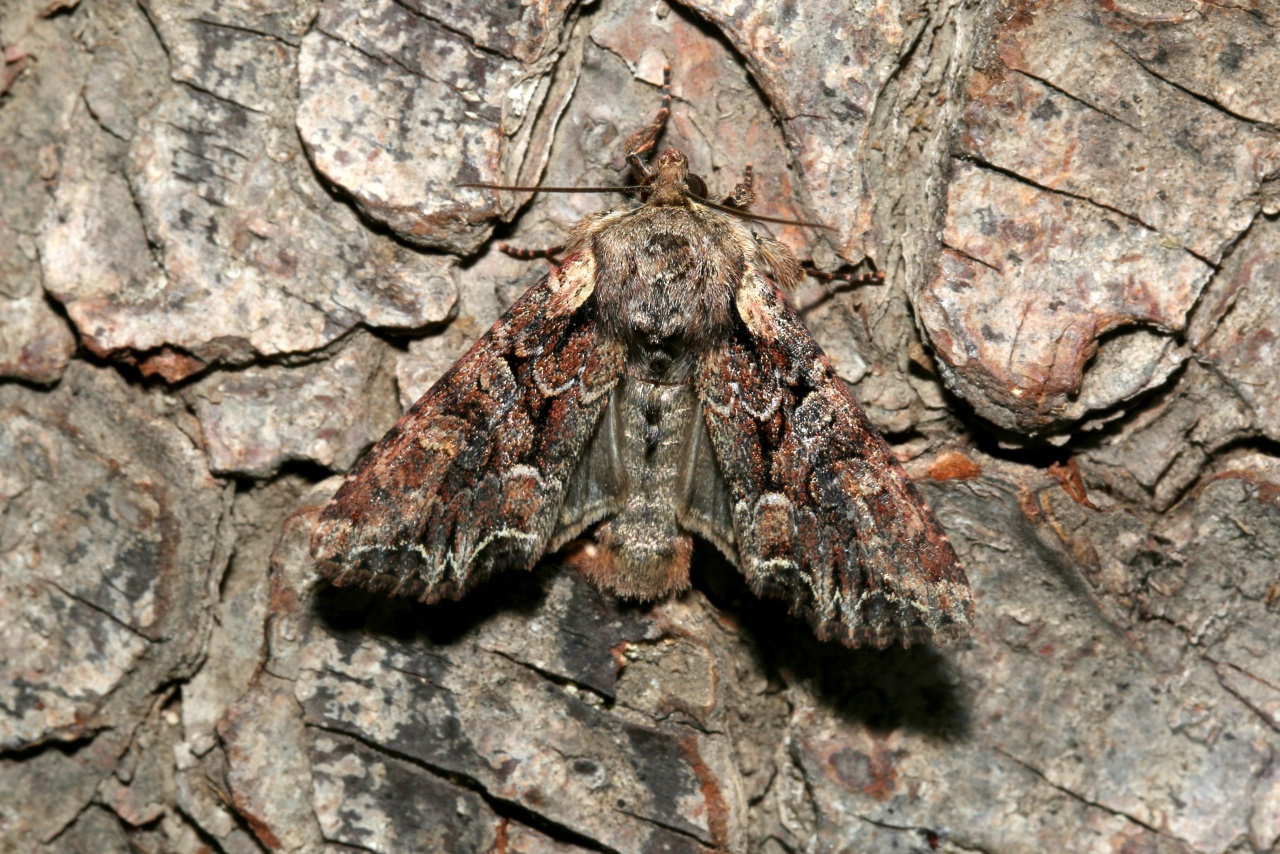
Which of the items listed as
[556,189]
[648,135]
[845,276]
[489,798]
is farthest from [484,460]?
[845,276]

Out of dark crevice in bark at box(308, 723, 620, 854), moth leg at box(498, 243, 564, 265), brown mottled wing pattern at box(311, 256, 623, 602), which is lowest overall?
dark crevice in bark at box(308, 723, 620, 854)

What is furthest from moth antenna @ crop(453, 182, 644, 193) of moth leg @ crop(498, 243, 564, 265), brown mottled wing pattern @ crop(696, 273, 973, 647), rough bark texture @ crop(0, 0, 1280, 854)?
brown mottled wing pattern @ crop(696, 273, 973, 647)

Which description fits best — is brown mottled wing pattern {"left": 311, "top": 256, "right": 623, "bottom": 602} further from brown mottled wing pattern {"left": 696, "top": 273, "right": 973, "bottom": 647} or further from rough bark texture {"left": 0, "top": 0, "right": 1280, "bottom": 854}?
brown mottled wing pattern {"left": 696, "top": 273, "right": 973, "bottom": 647}

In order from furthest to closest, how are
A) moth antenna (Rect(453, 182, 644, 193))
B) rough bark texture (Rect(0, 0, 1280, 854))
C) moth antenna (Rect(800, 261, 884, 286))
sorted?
moth antenna (Rect(800, 261, 884, 286)), moth antenna (Rect(453, 182, 644, 193)), rough bark texture (Rect(0, 0, 1280, 854))

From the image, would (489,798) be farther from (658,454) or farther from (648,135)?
(648,135)

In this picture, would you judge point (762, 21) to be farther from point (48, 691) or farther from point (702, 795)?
point (48, 691)

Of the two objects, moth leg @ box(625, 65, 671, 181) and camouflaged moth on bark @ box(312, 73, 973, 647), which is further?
moth leg @ box(625, 65, 671, 181)
